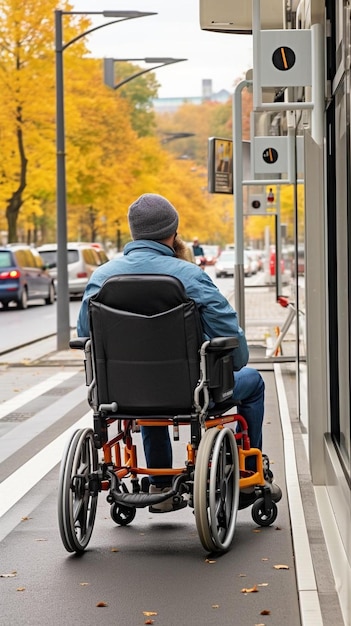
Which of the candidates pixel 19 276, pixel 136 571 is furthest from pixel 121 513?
pixel 19 276

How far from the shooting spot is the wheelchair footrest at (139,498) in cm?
653

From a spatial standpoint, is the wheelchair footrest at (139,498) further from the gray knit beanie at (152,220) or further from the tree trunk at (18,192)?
the tree trunk at (18,192)

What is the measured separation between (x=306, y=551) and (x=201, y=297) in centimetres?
121

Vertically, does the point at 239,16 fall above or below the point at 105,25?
below

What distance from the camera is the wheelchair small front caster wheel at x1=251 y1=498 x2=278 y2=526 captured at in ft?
23.0

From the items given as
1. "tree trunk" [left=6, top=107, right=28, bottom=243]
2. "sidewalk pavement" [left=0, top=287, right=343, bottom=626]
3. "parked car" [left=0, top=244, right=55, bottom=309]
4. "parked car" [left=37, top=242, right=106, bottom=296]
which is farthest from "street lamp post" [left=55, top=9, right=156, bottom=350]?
"tree trunk" [left=6, top=107, right=28, bottom=243]

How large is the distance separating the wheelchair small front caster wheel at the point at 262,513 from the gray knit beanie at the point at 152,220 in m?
1.36

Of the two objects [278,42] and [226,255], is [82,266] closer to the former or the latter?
[226,255]

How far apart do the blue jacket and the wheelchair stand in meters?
0.12

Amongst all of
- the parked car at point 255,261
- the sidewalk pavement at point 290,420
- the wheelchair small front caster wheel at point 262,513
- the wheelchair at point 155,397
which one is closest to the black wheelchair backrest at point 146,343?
the wheelchair at point 155,397

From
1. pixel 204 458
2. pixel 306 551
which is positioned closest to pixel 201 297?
pixel 204 458

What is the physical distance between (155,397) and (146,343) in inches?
9.7

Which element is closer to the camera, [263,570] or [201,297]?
[263,570]

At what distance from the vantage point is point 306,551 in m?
6.40
